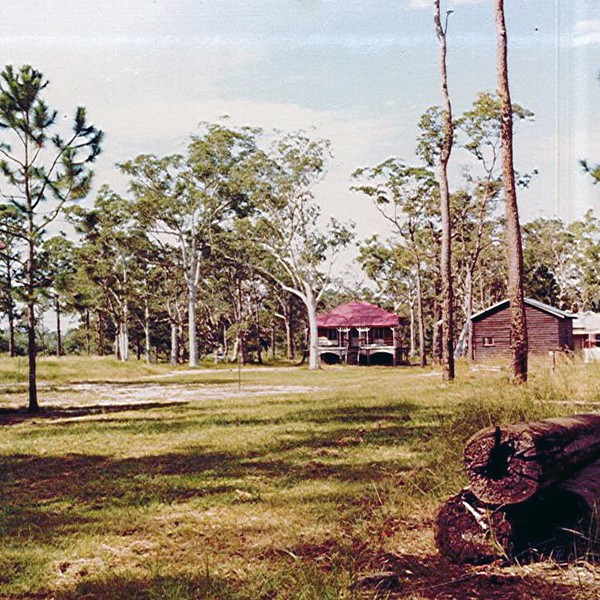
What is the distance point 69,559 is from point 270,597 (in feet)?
5.02

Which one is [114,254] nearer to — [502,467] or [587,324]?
[587,324]

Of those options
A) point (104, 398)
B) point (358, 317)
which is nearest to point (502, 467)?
point (104, 398)

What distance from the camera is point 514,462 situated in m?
3.88

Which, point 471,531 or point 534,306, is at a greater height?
point 534,306

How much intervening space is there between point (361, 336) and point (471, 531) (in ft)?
153

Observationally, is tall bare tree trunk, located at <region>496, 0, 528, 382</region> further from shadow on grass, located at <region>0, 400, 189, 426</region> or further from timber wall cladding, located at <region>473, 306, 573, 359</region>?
timber wall cladding, located at <region>473, 306, 573, 359</region>

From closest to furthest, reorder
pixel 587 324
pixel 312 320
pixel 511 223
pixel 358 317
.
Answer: pixel 511 223
pixel 312 320
pixel 587 324
pixel 358 317

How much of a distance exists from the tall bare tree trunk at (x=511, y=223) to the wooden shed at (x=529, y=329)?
22578 mm

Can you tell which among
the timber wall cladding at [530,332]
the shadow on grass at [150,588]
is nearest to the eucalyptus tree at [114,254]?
the timber wall cladding at [530,332]

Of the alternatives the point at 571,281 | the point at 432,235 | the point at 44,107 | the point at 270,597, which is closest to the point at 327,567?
the point at 270,597

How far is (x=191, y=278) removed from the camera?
141ft

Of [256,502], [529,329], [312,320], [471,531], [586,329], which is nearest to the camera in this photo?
[471,531]

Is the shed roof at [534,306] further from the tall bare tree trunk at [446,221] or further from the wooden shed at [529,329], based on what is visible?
the tall bare tree trunk at [446,221]

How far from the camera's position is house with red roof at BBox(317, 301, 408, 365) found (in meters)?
49.4
